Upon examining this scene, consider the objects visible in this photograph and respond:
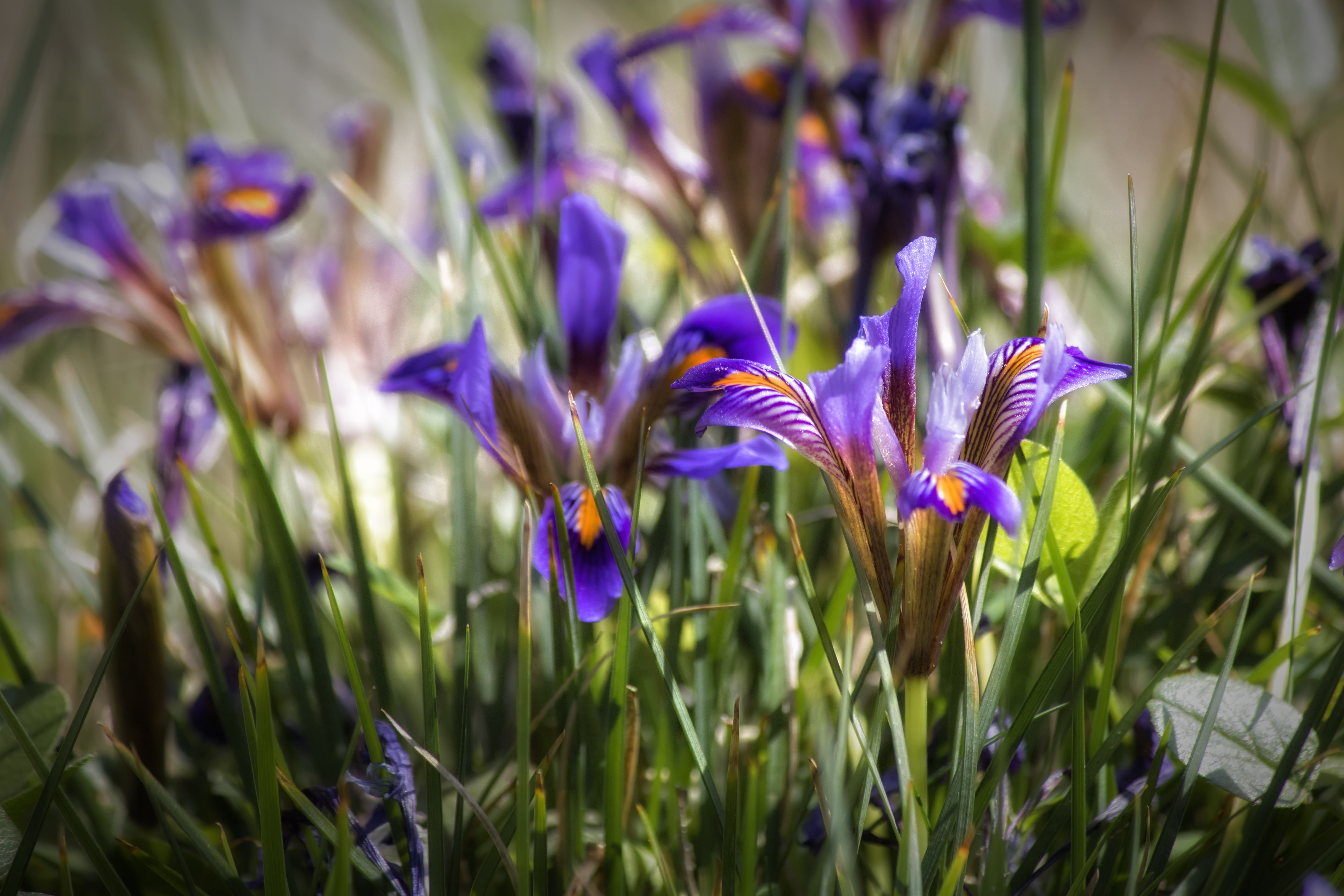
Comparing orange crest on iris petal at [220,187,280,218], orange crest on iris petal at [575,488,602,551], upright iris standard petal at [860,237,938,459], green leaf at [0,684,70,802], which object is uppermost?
orange crest on iris petal at [220,187,280,218]

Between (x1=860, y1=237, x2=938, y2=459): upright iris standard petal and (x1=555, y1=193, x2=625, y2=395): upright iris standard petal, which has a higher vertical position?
(x1=555, y1=193, x2=625, y2=395): upright iris standard petal

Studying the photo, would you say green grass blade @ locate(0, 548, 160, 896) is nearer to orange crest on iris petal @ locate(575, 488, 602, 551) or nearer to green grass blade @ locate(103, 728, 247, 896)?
green grass blade @ locate(103, 728, 247, 896)

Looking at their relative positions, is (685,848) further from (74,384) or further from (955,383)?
(74,384)

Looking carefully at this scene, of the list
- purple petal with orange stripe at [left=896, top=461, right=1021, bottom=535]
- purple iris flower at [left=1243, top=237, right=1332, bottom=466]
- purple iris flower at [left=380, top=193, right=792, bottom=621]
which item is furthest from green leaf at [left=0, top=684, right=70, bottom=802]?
purple iris flower at [left=1243, top=237, right=1332, bottom=466]

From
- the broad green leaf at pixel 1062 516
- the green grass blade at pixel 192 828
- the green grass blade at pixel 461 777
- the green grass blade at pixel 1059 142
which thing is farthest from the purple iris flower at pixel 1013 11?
the green grass blade at pixel 192 828

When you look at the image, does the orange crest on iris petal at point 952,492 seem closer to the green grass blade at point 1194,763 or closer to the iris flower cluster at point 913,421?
the iris flower cluster at point 913,421

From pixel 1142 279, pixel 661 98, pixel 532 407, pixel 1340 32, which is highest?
pixel 661 98

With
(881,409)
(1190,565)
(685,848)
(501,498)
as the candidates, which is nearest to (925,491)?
(881,409)
